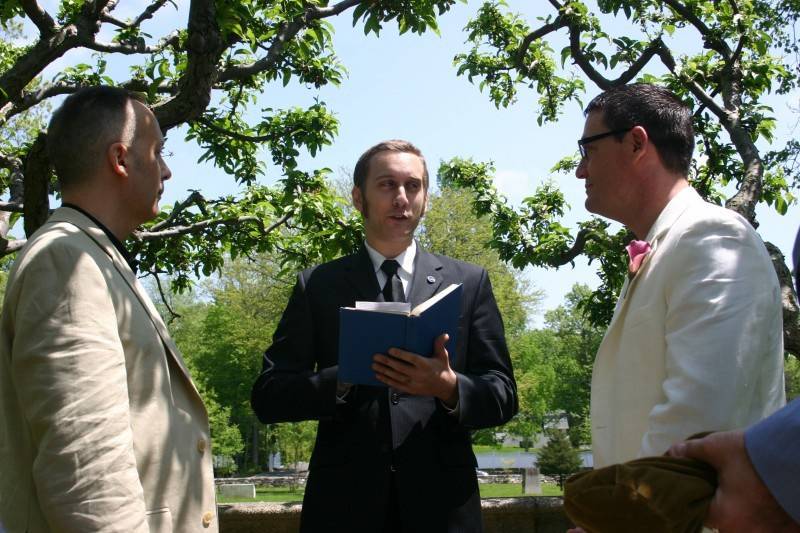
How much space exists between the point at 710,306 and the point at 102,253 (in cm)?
178

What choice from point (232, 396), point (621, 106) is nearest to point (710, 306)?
point (621, 106)

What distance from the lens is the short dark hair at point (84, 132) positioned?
2.77m

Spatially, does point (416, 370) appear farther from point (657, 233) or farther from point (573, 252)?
point (573, 252)

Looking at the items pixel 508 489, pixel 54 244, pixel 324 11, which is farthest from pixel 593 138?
pixel 508 489

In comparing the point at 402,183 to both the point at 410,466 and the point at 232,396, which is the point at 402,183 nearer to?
the point at 410,466

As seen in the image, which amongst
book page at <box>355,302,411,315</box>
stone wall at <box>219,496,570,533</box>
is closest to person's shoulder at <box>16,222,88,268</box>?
book page at <box>355,302,411,315</box>

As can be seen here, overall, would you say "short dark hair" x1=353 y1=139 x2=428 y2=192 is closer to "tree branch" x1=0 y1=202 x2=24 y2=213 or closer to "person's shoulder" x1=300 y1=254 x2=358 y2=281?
"person's shoulder" x1=300 y1=254 x2=358 y2=281

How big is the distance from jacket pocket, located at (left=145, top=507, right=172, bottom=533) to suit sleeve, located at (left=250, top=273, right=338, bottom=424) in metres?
0.90

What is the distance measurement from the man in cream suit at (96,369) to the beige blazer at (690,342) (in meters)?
1.33

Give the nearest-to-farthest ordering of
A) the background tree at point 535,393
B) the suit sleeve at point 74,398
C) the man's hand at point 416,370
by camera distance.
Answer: the suit sleeve at point 74,398
the man's hand at point 416,370
the background tree at point 535,393

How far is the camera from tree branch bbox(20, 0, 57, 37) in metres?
6.81

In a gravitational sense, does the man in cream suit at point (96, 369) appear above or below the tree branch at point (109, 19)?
below

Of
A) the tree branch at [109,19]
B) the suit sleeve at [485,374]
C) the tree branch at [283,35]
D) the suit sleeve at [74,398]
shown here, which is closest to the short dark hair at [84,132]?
the suit sleeve at [74,398]

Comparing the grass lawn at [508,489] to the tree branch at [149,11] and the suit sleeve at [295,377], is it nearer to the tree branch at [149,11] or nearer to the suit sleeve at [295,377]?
the tree branch at [149,11]
